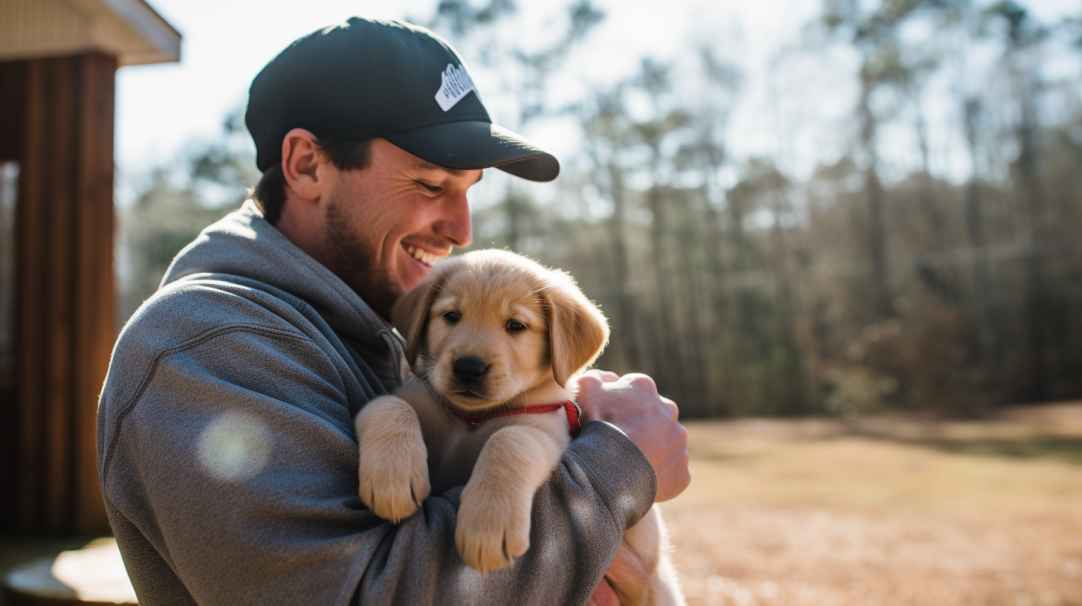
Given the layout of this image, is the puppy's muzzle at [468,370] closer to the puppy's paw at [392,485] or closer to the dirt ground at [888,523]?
the puppy's paw at [392,485]

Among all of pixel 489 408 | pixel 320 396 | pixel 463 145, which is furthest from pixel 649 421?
pixel 463 145

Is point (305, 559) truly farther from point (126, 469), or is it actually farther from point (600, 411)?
point (600, 411)

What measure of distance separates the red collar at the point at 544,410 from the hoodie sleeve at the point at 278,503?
18.0 inches

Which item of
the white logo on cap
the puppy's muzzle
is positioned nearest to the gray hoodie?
the puppy's muzzle

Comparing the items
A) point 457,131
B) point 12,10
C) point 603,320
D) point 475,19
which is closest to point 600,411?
point 603,320

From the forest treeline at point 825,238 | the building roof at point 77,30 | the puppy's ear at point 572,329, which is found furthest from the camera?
the forest treeline at point 825,238

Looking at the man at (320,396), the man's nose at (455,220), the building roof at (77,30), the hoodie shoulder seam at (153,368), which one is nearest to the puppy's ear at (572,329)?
the man at (320,396)

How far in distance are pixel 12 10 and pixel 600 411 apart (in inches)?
309

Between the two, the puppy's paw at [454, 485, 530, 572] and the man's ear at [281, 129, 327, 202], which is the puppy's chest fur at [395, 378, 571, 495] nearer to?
the puppy's paw at [454, 485, 530, 572]

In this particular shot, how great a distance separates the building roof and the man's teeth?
5.75 m

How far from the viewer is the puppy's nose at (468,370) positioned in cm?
227

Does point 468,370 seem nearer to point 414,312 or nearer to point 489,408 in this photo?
point 489,408

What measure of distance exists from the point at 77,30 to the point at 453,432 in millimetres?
6961

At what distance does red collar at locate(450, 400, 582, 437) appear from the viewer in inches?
89.9
